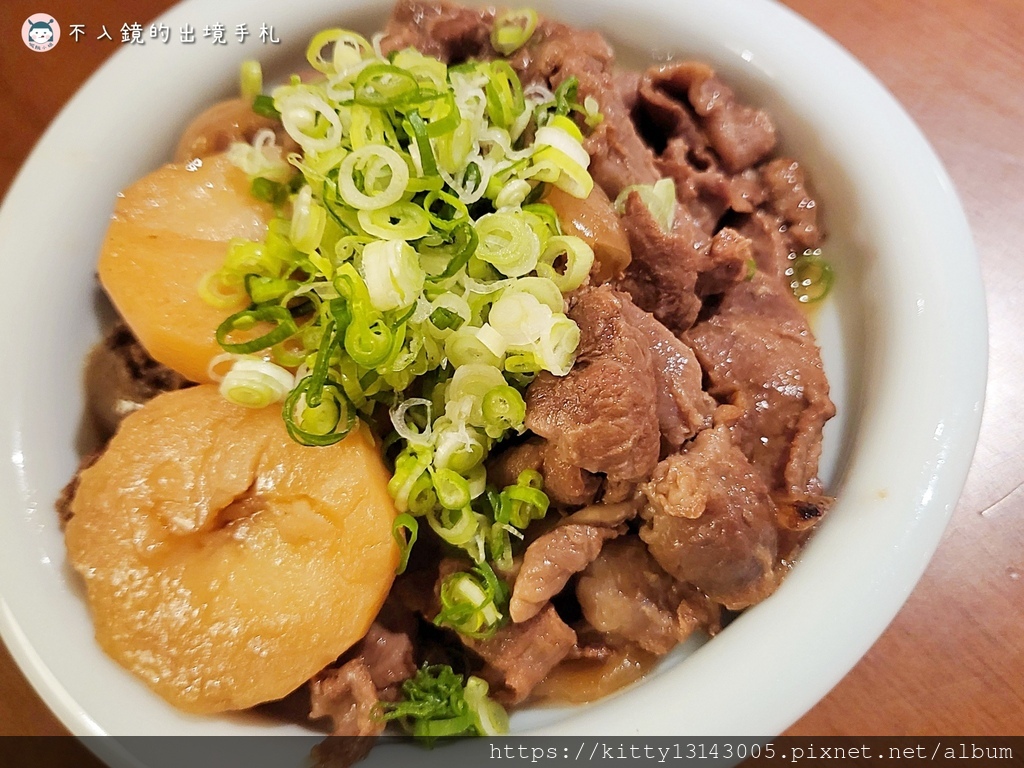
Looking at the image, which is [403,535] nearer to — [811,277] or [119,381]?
[119,381]

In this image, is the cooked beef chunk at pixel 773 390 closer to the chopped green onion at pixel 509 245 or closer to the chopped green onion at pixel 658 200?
the chopped green onion at pixel 658 200

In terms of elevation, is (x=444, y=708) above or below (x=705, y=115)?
below

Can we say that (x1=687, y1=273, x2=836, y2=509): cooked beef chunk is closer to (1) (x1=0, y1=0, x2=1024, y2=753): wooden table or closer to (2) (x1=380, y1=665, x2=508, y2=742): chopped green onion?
(1) (x1=0, y1=0, x2=1024, y2=753): wooden table

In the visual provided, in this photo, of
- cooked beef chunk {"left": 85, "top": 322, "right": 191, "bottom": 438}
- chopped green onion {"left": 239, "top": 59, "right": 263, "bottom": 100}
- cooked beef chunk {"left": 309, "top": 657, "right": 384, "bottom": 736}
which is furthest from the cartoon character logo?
cooked beef chunk {"left": 309, "top": 657, "right": 384, "bottom": 736}

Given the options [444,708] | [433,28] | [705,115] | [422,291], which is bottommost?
[444,708]

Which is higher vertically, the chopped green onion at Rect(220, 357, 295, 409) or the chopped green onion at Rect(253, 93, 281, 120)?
the chopped green onion at Rect(253, 93, 281, 120)

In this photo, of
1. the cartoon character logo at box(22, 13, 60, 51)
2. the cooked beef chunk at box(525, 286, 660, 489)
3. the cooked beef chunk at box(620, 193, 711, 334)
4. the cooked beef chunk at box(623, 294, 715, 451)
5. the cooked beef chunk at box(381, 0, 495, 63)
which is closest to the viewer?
the cooked beef chunk at box(525, 286, 660, 489)

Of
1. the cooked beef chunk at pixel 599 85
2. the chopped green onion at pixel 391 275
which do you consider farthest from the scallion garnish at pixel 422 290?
the cooked beef chunk at pixel 599 85

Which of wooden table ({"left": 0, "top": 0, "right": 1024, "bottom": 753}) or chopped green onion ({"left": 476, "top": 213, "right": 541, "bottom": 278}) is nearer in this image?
chopped green onion ({"left": 476, "top": 213, "right": 541, "bottom": 278})

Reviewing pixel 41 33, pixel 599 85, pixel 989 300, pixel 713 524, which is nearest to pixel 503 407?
pixel 713 524
